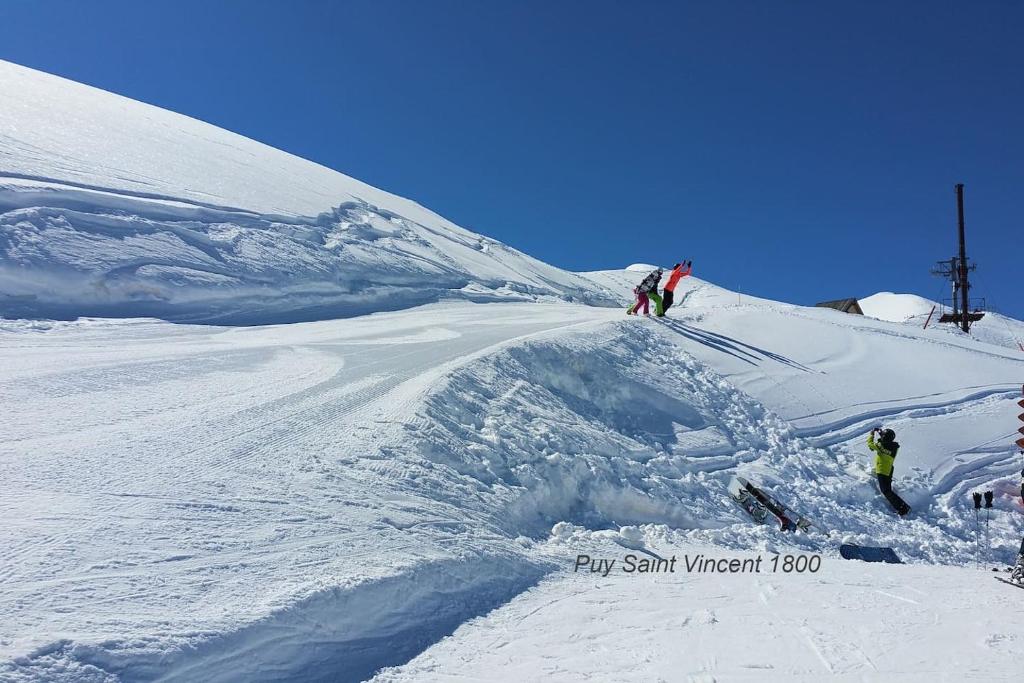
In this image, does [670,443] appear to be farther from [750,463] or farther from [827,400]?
[827,400]

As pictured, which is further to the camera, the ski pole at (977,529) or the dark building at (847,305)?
the dark building at (847,305)

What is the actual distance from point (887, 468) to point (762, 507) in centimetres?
305

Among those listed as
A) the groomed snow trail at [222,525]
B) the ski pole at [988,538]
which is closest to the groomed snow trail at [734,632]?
the groomed snow trail at [222,525]

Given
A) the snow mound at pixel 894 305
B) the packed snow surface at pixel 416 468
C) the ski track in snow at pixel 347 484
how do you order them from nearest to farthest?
1. the ski track in snow at pixel 347 484
2. the packed snow surface at pixel 416 468
3. the snow mound at pixel 894 305

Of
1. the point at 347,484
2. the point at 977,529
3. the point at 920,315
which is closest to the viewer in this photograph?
the point at 347,484

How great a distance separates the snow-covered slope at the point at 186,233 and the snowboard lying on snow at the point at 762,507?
1022 centimetres

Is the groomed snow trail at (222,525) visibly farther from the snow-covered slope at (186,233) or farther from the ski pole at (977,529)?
the ski pole at (977,529)

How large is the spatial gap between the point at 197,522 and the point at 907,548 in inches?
367

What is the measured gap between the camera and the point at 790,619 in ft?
17.4

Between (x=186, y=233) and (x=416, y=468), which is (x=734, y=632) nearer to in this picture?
(x=416, y=468)

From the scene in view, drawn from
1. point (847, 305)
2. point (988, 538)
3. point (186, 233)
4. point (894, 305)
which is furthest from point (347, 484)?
point (894, 305)

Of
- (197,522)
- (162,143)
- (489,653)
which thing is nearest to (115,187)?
(162,143)

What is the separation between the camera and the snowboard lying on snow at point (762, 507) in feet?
28.7

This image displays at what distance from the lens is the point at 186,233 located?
589 inches
